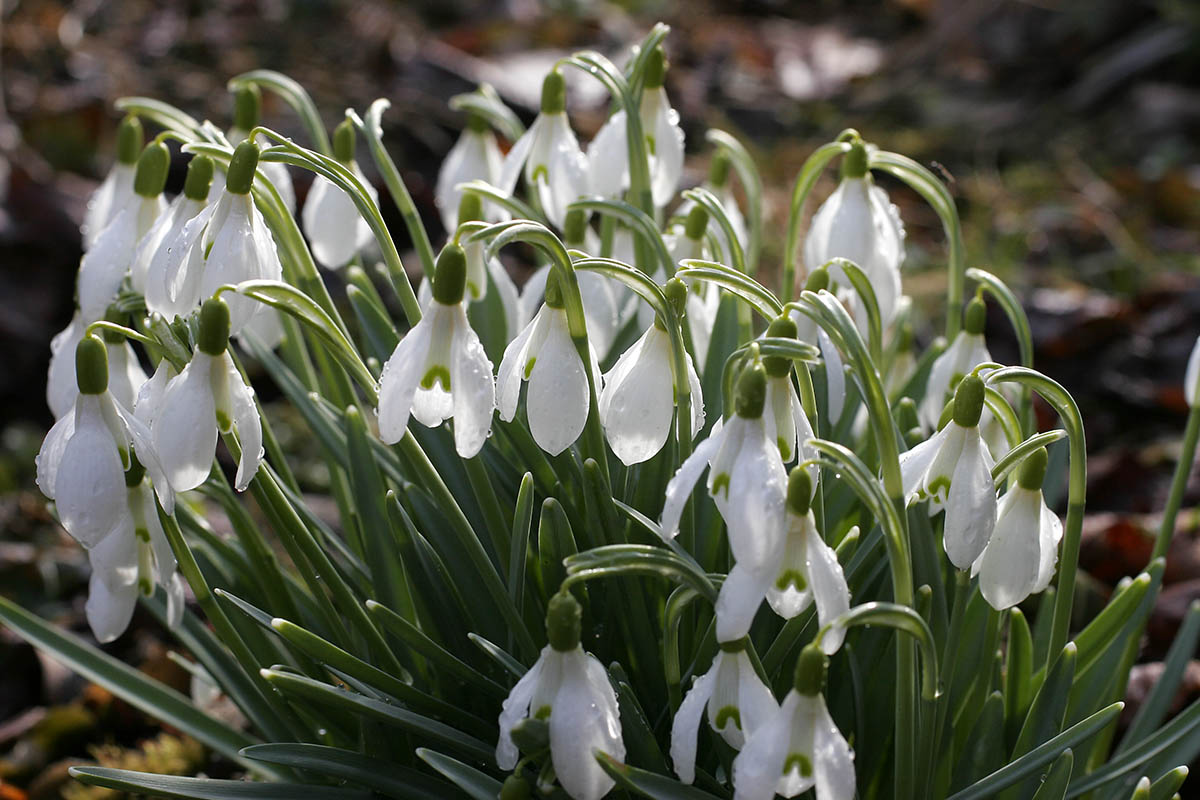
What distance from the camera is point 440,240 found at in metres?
3.70

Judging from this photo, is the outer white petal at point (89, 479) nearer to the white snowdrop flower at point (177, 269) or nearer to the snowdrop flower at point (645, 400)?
the white snowdrop flower at point (177, 269)

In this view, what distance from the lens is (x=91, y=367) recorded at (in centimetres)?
96

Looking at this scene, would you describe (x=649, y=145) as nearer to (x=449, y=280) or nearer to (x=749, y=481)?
(x=449, y=280)

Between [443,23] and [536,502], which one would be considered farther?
[443,23]

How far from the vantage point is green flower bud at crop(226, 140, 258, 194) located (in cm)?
99

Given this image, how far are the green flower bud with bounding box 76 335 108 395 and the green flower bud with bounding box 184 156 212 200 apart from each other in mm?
215

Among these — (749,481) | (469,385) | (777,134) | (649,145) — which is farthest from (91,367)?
(777,134)

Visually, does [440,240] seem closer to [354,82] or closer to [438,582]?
[354,82]

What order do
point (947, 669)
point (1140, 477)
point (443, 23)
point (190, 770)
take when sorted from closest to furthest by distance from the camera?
point (947, 669) < point (190, 770) < point (1140, 477) < point (443, 23)

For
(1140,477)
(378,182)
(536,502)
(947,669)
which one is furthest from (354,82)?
(947,669)

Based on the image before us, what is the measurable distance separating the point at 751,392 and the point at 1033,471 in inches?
12.0

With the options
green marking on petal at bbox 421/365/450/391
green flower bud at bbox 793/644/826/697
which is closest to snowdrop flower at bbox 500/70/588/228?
green marking on petal at bbox 421/365/450/391

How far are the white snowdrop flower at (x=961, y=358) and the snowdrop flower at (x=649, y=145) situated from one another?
394 millimetres

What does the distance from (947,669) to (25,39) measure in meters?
4.51
